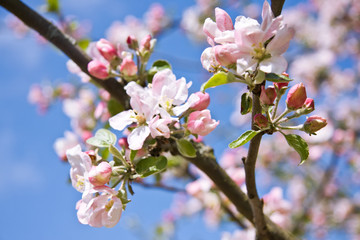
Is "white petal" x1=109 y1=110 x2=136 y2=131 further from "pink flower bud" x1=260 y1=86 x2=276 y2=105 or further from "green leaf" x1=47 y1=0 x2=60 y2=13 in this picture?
"green leaf" x1=47 y1=0 x2=60 y2=13

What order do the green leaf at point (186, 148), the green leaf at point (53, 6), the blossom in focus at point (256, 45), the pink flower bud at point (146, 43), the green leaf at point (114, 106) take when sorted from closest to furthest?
the blossom in focus at point (256, 45), the green leaf at point (186, 148), the pink flower bud at point (146, 43), the green leaf at point (114, 106), the green leaf at point (53, 6)

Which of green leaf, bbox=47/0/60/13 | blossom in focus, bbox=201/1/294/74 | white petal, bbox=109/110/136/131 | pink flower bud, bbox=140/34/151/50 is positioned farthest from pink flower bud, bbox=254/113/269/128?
green leaf, bbox=47/0/60/13

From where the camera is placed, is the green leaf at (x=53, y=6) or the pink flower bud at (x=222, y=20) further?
the green leaf at (x=53, y=6)

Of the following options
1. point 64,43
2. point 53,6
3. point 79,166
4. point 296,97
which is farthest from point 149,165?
point 53,6

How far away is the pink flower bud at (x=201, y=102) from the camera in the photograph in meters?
0.88

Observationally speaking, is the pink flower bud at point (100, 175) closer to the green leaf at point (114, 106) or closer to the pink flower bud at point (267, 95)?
the pink flower bud at point (267, 95)

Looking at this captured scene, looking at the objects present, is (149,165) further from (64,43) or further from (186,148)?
(64,43)

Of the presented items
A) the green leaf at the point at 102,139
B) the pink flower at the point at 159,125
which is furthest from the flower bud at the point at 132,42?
the pink flower at the point at 159,125

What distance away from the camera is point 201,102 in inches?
34.8

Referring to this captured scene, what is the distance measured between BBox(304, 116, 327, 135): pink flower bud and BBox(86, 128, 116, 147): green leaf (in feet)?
1.70

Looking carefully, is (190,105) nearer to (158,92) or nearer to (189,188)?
(158,92)

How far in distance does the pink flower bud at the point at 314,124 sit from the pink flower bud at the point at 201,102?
254 mm

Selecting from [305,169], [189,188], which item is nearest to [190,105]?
[189,188]

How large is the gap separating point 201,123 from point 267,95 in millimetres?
193
